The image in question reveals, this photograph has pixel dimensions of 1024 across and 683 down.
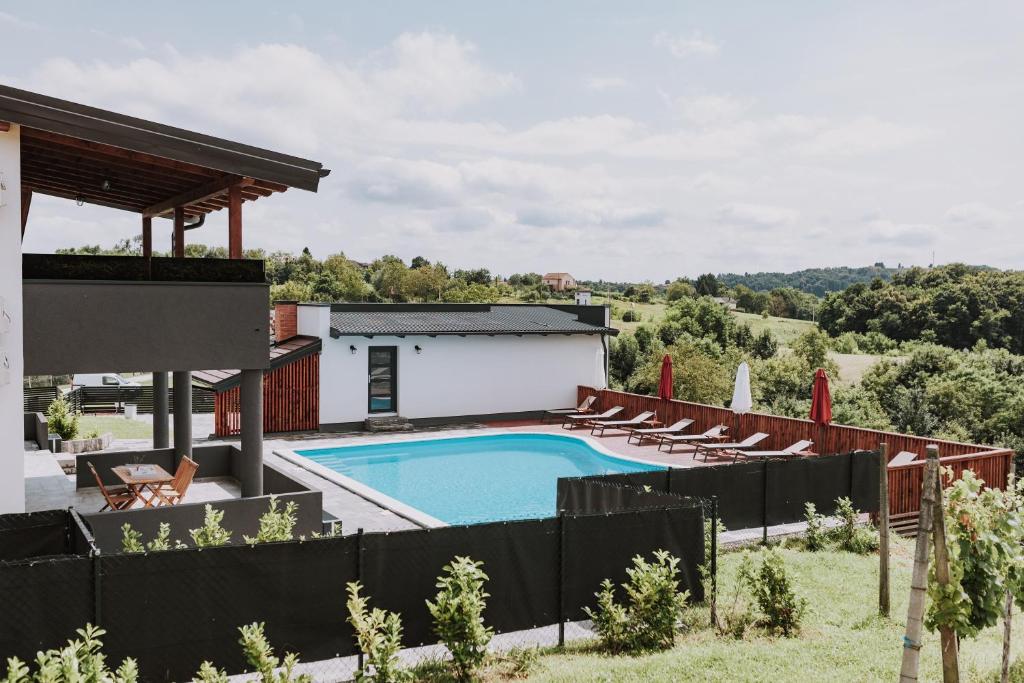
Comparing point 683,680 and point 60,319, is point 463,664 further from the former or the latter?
point 60,319

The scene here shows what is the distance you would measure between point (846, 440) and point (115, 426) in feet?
65.7

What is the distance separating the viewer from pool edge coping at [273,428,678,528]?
14.3 meters

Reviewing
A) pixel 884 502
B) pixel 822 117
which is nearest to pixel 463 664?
pixel 884 502

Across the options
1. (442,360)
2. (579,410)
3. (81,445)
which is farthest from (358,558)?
(579,410)

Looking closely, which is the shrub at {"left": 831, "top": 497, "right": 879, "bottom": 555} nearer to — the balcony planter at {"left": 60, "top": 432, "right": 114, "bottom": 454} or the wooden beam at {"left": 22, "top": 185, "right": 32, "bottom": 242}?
the wooden beam at {"left": 22, "top": 185, "right": 32, "bottom": 242}

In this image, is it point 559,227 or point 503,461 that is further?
point 559,227

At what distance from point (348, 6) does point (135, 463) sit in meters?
16.6

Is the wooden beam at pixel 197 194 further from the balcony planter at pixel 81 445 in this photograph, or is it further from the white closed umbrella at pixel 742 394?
the white closed umbrella at pixel 742 394

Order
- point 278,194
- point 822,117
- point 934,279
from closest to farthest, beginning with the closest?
point 278,194 → point 822,117 → point 934,279

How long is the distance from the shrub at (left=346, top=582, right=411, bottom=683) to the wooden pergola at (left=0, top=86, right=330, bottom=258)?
6.03 m

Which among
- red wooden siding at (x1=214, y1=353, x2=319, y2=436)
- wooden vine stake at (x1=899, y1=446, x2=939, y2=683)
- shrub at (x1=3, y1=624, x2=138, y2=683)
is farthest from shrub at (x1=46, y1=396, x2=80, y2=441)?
wooden vine stake at (x1=899, y1=446, x2=939, y2=683)

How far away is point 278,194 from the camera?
39.8 feet

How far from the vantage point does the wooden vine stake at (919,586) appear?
19.7 ft

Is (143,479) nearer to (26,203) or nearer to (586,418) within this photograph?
(26,203)
